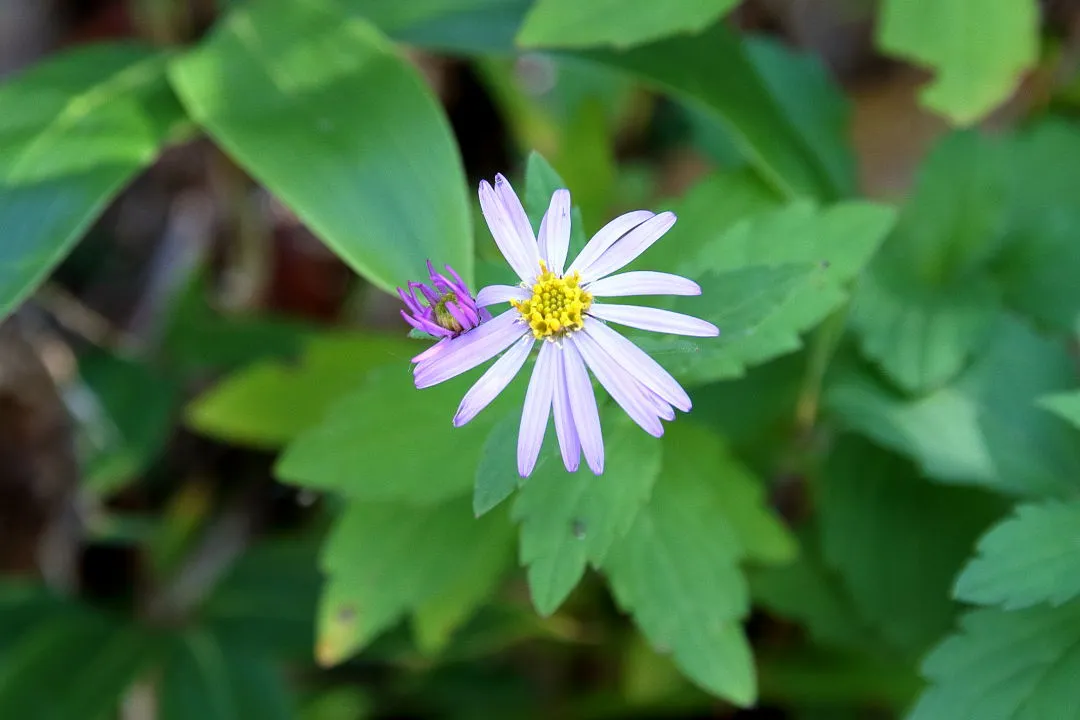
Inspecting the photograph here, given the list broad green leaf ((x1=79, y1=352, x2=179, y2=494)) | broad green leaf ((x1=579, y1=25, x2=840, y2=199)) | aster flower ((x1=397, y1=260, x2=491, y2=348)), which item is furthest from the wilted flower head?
broad green leaf ((x1=79, y1=352, x2=179, y2=494))

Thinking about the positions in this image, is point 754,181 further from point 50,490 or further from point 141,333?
point 50,490

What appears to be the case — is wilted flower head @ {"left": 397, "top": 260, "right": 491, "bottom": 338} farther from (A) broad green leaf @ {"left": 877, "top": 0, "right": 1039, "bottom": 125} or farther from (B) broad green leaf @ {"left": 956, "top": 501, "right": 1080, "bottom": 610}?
(A) broad green leaf @ {"left": 877, "top": 0, "right": 1039, "bottom": 125}

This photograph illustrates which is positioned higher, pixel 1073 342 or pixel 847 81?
pixel 847 81

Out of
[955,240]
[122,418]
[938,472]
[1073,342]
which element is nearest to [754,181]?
[955,240]

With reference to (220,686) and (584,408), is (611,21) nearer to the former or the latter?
(584,408)

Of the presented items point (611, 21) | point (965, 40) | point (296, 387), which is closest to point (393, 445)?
point (296, 387)

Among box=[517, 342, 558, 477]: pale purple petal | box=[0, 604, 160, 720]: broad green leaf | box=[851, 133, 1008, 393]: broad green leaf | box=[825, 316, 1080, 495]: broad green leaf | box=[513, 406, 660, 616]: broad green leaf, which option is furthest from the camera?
box=[0, 604, 160, 720]: broad green leaf
